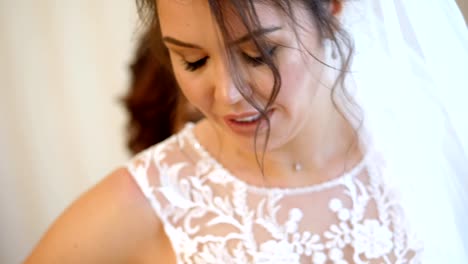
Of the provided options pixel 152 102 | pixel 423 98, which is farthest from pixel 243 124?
pixel 152 102

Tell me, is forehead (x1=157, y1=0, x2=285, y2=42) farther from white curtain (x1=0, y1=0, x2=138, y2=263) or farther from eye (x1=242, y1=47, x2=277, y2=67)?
white curtain (x1=0, y1=0, x2=138, y2=263)

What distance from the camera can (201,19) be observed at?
694 mm

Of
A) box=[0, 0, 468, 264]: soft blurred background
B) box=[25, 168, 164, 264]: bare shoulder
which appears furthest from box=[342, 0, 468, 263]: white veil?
box=[0, 0, 468, 264]: soft blurred background

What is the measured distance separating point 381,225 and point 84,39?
113 centimetres

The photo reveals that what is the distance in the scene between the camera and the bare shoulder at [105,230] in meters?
0.88

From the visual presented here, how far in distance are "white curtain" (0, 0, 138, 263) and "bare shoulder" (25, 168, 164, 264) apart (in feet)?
2.78

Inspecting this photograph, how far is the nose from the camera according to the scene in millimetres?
717

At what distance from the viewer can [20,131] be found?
179 cm

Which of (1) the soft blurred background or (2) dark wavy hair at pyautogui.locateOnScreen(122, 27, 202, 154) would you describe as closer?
(2) dark wavy hair at pyautogui.locateOnScreen(122, 27, 202, 154)

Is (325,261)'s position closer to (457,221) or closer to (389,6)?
(457,221)

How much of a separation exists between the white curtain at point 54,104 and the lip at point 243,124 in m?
0.95

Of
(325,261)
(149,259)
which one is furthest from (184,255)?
(325,261)

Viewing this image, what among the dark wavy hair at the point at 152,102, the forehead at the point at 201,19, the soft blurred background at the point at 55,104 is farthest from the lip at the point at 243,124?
A: the soft blurred background at the point at 55,104

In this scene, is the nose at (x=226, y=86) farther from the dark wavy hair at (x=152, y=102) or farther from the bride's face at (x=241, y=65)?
the dark wavy hair at (x=152, y=102)
